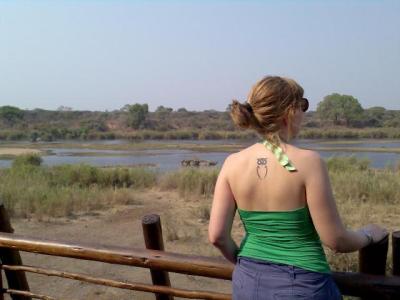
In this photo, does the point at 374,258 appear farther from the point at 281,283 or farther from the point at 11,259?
the point at 11,259

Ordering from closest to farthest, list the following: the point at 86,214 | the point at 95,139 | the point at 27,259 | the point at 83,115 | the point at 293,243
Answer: the point at 293,243
the point at 27,259
the point at 86,214
the point at 95,139
the point at 83,115

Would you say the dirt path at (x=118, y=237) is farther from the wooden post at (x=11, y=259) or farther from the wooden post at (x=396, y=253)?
the wooden post at (x=396, y=253)

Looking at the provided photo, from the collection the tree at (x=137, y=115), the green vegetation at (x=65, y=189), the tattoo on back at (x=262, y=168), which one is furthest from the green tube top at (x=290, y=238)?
the tree at (x=137, y=115)

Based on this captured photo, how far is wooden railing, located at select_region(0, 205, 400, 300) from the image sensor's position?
222 centimetres

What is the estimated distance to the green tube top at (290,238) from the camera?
69.7 inches

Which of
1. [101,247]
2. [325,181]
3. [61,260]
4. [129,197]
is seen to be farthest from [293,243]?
[129,197]

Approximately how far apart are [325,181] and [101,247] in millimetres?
1872

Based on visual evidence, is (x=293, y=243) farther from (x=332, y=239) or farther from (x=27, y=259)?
(x=27, y=259)

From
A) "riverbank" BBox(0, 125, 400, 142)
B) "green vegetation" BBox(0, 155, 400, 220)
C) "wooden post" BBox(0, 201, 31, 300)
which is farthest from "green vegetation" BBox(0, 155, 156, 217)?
"riverbank" BBox(0, 125, 400, 142)

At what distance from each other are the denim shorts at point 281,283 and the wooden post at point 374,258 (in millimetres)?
472

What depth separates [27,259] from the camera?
7.64 metres

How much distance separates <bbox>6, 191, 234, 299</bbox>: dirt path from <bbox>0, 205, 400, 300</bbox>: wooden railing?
563mm

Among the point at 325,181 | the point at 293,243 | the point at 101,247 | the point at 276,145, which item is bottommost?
the point at 101,247

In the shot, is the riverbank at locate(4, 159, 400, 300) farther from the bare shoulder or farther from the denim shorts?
the bare shoulder
